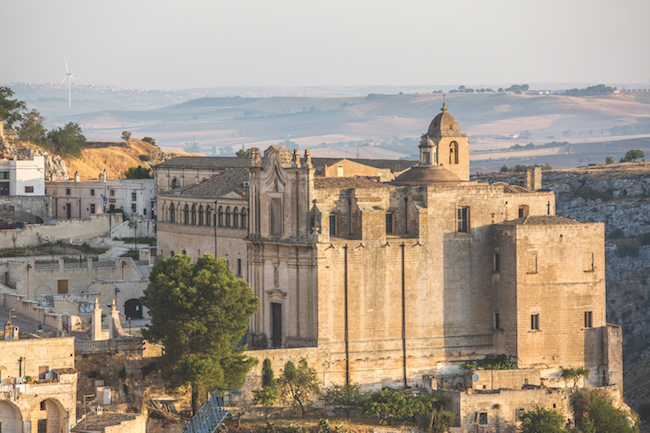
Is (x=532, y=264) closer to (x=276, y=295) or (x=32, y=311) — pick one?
(x=276, y=295)

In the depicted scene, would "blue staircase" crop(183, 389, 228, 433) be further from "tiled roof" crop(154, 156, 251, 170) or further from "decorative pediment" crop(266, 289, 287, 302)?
"tiled roof" crop(154, 156, 251, 170)

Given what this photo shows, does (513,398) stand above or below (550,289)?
below

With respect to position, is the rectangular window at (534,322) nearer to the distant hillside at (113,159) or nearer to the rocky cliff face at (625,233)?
the rocky cliff face at (625,233)

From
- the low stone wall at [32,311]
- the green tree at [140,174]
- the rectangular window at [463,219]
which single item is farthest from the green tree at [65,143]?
the rectangular window at [463,219]

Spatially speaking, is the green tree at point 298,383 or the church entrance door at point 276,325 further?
the church entrance door at point 276,325

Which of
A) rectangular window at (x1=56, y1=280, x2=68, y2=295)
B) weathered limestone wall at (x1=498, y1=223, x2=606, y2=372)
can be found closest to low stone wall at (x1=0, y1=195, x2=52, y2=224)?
rectangular window at (x1=56, y1=280, x2=68, y2=295)

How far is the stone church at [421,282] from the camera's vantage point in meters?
60.3

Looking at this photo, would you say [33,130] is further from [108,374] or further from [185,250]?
[108,374]

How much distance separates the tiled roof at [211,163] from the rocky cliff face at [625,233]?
128ft

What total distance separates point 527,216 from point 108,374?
24.7 meters

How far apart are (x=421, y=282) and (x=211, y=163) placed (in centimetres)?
4763

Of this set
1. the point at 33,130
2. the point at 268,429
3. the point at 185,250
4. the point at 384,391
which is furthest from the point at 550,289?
the point at 33,130

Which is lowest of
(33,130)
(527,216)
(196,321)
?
(196,321)

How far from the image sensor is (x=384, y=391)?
5934cm
